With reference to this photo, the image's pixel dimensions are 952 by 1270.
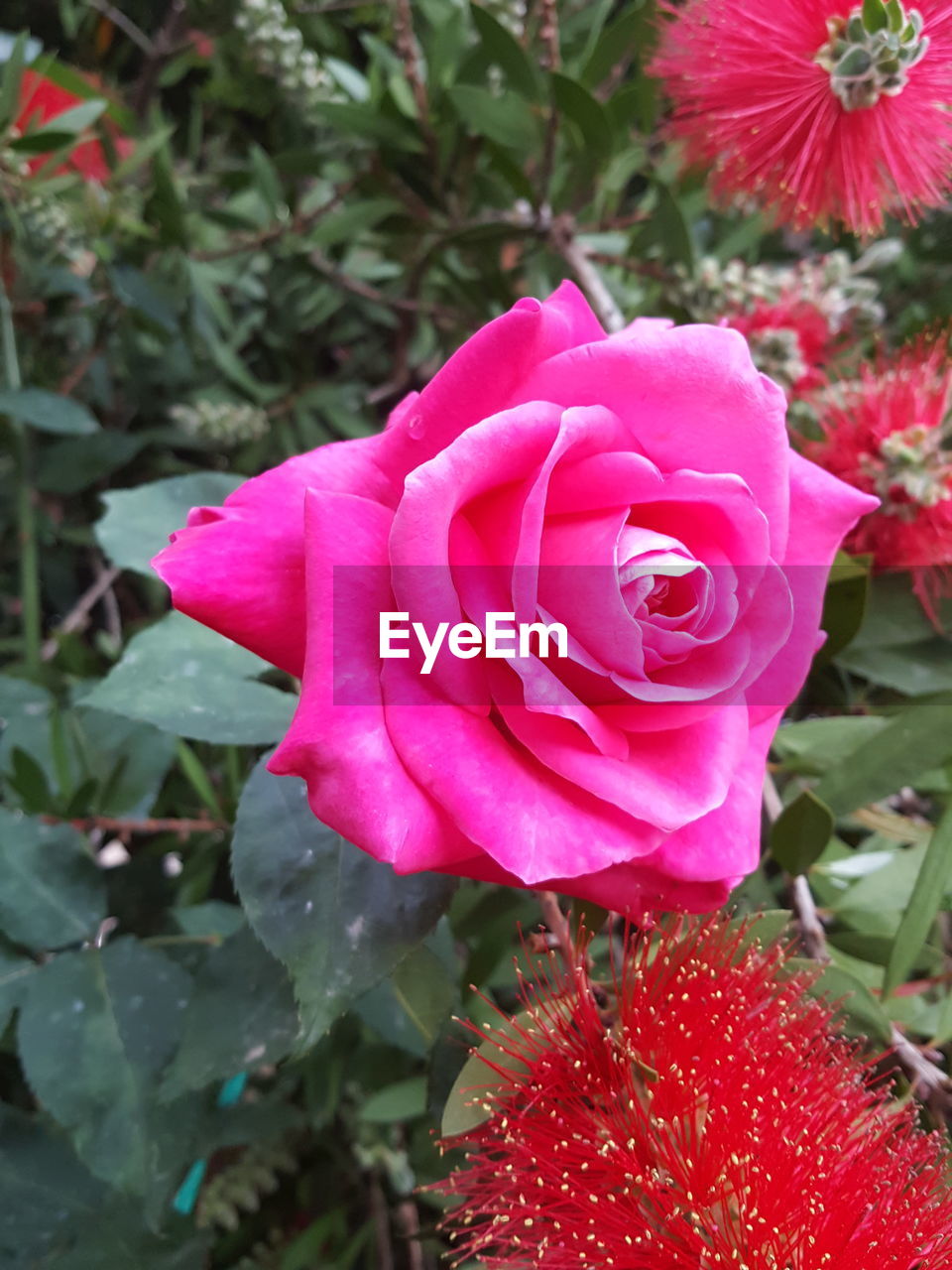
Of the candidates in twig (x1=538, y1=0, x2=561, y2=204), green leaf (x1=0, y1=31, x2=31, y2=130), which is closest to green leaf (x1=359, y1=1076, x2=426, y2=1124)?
twig (x1=538, y1=0, x2=561, y2=204)

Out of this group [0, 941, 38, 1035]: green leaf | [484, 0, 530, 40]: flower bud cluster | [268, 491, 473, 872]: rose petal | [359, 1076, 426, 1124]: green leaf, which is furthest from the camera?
[484, 0, 530, 40]: flower bud cluster

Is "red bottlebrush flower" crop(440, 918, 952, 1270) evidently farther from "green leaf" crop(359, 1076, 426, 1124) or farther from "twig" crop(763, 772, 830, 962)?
"green leaf" crop(359, 1076, 426, 1124)

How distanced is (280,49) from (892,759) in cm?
76

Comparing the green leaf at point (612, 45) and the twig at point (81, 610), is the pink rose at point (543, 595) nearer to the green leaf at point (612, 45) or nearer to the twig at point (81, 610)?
the green leaf at point (612, 45)

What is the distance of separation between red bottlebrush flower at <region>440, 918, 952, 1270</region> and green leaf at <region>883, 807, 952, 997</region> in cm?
Answer: 8

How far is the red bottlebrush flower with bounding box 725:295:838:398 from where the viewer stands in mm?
587

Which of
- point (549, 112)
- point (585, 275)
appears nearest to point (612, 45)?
point (549, 112)

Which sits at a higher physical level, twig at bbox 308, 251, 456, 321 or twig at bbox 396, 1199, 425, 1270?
twig at bbox 308, 251, 456, 321

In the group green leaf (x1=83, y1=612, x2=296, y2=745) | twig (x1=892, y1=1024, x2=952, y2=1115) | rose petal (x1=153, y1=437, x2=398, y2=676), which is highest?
rose petal (x1=153, y1=437, x2=398, y2=676)

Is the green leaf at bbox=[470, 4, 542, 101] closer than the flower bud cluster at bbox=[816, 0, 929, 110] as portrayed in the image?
No

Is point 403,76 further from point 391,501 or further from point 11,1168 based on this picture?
point 11,1168

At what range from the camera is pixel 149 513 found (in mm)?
537

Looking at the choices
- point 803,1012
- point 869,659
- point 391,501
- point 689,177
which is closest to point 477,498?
point 391,501

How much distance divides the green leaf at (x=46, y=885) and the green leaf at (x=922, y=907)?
470 mm
